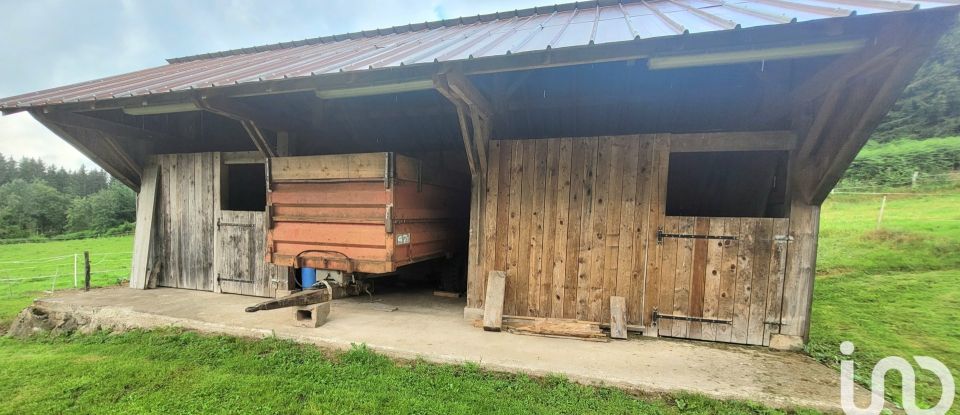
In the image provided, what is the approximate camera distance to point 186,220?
5176 millimetres

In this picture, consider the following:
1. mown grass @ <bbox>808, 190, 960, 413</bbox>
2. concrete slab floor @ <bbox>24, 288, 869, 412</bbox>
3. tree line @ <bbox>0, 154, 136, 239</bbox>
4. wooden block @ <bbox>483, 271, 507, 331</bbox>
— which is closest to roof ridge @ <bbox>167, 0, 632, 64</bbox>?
wooden block @ <bbox>483, 271, 507, 331</bbox>

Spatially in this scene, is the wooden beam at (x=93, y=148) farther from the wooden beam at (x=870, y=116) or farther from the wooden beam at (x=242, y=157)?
the wooden beam at (x=870, y=116)

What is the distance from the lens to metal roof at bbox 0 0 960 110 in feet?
7.33

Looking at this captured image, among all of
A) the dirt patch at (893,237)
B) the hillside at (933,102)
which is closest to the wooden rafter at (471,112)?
the dirt patch at (893,237)

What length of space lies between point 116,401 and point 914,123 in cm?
3150

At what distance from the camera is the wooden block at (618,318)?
3.30m

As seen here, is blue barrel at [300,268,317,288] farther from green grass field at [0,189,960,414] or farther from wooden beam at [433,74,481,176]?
wooden beam at [433,74,481,176]

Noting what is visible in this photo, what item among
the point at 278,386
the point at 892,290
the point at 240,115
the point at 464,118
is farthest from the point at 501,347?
the point at 892,290

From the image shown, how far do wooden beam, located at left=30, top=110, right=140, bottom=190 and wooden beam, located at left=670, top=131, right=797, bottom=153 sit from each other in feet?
→ 23.9

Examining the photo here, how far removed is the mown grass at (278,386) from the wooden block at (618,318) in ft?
3.06

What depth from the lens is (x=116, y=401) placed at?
248 centimetres

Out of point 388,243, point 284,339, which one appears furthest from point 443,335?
point 284,339

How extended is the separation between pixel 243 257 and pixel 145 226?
73.6 inches

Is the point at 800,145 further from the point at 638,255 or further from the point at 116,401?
the point at 116,401
